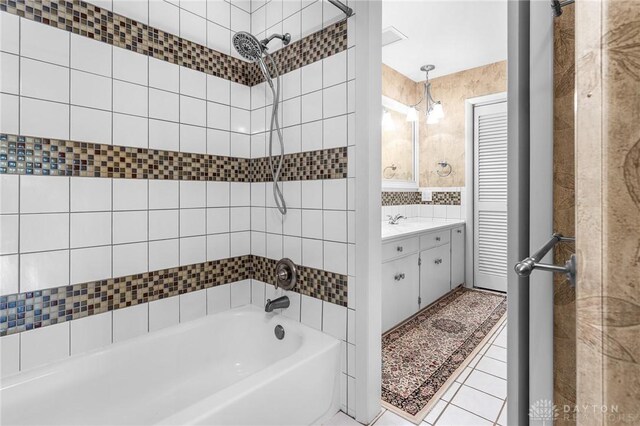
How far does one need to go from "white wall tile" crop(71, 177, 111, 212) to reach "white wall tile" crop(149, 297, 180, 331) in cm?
55

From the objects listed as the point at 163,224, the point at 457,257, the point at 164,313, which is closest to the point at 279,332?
the point at 164,313

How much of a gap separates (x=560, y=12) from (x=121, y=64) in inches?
67.2

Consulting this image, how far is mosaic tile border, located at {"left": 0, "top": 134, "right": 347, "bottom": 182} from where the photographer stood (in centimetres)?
125

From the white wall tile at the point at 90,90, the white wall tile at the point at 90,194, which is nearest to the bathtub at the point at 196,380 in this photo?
the white wall tile at the point at 90,194

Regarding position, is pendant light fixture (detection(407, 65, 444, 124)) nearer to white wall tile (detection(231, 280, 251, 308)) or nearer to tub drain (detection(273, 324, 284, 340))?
white wall tile (detection(231, 280, 251, 308))

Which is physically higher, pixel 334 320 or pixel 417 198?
pixel 417 198

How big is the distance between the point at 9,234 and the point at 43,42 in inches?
31.2

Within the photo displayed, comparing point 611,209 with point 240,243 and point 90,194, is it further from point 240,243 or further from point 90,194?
point 240,243

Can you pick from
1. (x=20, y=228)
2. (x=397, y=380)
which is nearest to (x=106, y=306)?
(x=20, y=228)

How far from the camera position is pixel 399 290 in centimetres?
247

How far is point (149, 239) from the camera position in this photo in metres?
1.60

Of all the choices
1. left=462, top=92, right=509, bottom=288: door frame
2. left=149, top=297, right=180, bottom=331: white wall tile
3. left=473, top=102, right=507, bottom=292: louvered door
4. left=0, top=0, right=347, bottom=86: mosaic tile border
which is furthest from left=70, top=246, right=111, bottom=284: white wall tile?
left=473, top=102, right=507, bottom=292: louvered door

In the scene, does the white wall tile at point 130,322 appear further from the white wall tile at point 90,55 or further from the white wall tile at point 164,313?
the white wall tile at point 90,55

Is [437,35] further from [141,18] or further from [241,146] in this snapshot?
[141,18]
